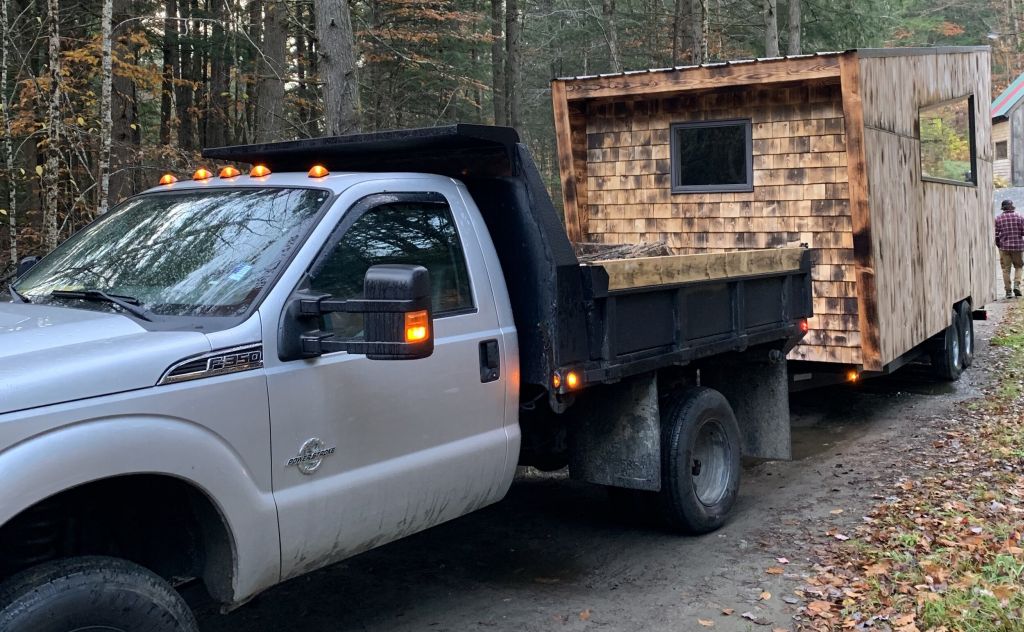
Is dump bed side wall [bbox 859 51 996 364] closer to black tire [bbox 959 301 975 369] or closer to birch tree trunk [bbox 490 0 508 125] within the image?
black tire [bbox 959 301 975 369]

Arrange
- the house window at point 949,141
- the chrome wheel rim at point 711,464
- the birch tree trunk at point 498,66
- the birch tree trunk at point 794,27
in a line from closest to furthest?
1. the chrome wheel rim at point 711,464
2. the house window at point 949,141
3. the birch tree trunk at point 794,27
4. the birch tree trunk at point 498,66

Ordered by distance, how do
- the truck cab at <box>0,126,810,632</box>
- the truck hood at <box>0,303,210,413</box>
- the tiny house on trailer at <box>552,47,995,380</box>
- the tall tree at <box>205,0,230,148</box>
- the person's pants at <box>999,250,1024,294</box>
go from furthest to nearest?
the person's pants at <box>999,250,1024,294</box>, the tall tree at <box>205,0,230,148</box>, the tiny house on trailer at <box>552,47,995,380</box>, the truck cab at <box>0,126,810,632</box>, the truck hood at <box>0,303,210,413</box>

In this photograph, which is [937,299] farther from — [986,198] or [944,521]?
[944,521]

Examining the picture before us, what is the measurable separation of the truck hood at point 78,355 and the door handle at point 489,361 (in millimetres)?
1510

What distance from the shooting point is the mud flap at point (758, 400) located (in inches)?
271

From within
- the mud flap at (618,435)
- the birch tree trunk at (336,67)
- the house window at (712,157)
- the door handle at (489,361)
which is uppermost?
the birch tree trunk at (336,67)

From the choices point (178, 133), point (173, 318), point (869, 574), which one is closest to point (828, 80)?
point (869, 574)

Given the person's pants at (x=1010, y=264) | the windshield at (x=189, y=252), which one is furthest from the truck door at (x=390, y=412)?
the person's pants at (x=1010, y=264)

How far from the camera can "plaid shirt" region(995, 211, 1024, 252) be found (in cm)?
2034

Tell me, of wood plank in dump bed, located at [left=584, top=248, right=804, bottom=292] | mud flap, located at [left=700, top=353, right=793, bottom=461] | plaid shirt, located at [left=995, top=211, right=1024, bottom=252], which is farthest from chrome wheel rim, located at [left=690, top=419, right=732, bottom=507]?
plaid shirt, located at [left=995, top=211, right=1024, bottom=252]

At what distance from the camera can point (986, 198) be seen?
14219mm

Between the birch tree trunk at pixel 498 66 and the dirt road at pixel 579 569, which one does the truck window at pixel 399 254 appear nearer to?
the dirt road at pixel 579 569

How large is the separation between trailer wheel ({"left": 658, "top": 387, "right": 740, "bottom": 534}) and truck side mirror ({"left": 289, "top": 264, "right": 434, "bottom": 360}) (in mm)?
2731

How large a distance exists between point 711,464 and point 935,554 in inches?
57.6
